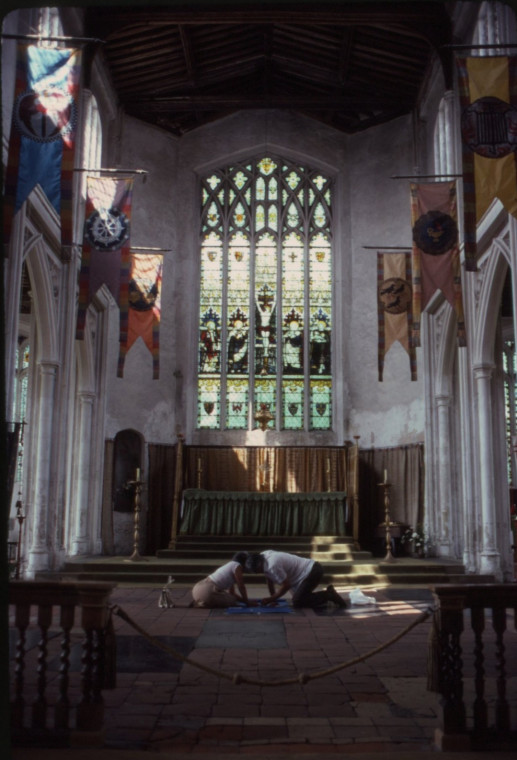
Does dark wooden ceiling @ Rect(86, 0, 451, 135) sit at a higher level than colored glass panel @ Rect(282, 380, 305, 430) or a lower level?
higher

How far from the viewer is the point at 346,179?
58.1 ft

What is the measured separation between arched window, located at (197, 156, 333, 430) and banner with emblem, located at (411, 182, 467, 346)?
19.8ft

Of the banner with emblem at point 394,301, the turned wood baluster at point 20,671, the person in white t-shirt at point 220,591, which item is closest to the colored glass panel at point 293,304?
the banner with emblem at point 394,301

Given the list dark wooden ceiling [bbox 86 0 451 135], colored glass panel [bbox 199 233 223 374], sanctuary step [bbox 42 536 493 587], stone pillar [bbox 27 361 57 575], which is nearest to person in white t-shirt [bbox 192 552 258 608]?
sanctuary step [bbox 42 536 493 587]

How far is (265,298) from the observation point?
17.3 meters

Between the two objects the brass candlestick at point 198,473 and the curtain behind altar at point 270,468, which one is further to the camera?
the curtain behind altar at point 270,468

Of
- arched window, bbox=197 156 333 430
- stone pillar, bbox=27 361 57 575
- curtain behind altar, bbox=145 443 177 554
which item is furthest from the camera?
arched window, bbox=197 156 333 430

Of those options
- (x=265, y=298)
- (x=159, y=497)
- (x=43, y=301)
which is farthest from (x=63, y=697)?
(x=265, y=298)

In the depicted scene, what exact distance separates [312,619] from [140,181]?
458 inches

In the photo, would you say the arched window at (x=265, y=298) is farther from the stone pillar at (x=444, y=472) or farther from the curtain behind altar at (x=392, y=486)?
the stone pillar at (x=444, y=472)

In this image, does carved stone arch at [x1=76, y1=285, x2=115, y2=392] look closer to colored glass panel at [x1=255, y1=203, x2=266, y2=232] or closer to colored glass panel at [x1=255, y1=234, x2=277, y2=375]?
colored glass panel at [x1=255, y1=234, x2=277, y2=375]

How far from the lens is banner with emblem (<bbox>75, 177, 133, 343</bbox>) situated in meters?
10.5

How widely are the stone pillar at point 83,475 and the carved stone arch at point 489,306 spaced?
717 cm

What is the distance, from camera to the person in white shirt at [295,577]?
8.25 metres
